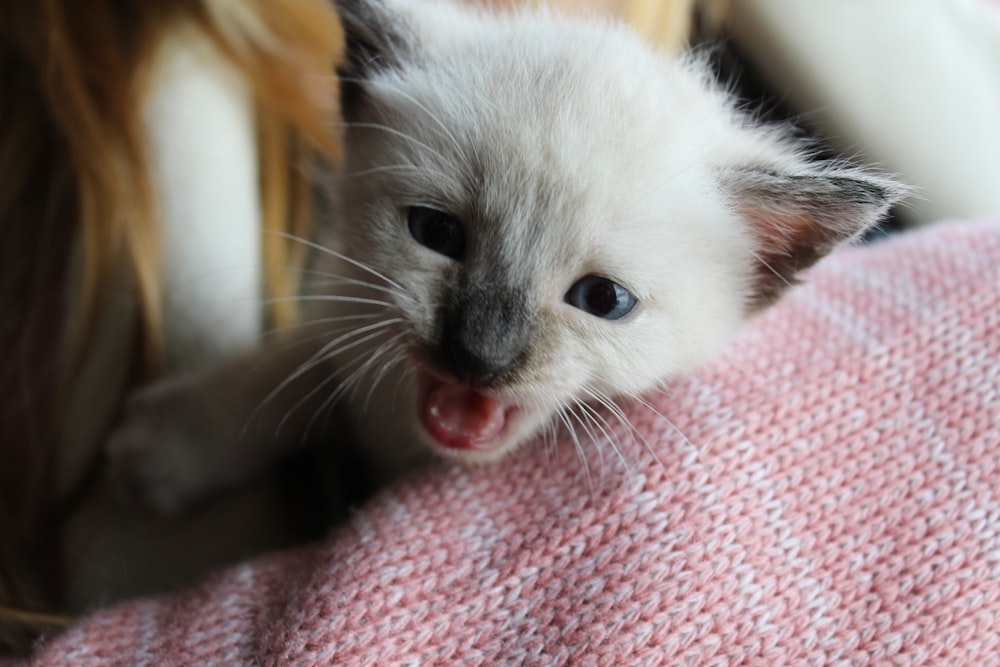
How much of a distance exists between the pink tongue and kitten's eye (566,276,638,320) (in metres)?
0.13

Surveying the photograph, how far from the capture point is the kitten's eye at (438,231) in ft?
2.25

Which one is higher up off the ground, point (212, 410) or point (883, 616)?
point (883, 616)

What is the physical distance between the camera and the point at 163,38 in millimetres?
1149

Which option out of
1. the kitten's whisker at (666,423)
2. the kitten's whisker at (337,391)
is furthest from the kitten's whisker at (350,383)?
the kitten's whisker at (666,423)

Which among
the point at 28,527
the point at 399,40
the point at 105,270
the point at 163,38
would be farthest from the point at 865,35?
the point at 28,527

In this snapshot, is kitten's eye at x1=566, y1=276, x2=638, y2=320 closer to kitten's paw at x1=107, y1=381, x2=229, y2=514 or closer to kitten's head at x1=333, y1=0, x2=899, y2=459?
kitten's head at x1=333, y1=0, x2=899, y2=459

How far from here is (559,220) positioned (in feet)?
2.08

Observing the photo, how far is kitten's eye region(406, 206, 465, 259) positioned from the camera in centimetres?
69

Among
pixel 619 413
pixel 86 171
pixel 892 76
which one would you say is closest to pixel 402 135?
pixel 619 413

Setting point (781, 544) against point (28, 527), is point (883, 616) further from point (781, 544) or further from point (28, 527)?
point (28, 527)

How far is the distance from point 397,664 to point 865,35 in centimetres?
130

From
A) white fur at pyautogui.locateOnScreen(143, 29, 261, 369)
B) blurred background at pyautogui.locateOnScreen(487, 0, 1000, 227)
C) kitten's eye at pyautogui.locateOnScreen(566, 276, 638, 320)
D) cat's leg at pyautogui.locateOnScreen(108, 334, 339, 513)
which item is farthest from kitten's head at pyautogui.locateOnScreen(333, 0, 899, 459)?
blurred background at pyautogui.locateOnScreen(487, 0, 1000, 227)

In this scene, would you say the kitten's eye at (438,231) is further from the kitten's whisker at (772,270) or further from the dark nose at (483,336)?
the kitten's whisker at (772,270)

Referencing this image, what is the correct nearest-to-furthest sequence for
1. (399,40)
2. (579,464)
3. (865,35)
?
(579,464), (399,40), (865,35)
